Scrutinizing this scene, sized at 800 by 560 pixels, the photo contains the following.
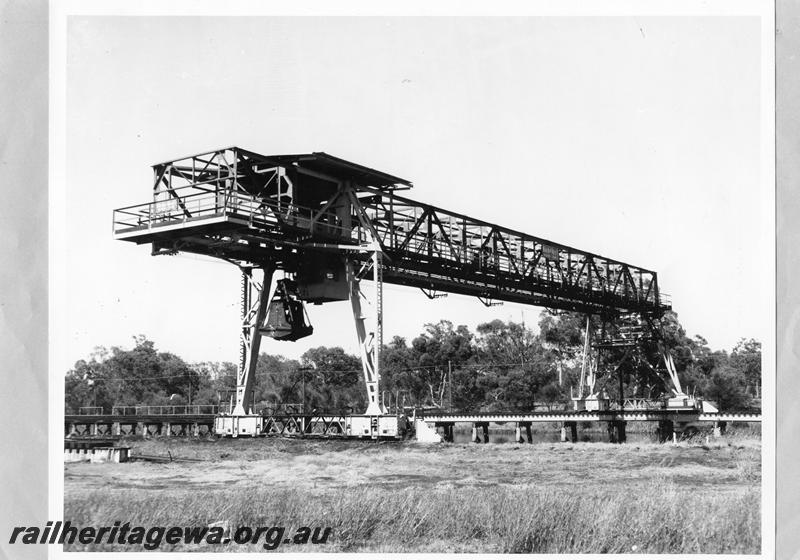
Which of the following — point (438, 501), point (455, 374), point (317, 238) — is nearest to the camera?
point (438, 501)

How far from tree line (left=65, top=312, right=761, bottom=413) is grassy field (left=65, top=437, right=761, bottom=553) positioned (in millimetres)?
43296

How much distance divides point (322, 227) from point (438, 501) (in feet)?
49.6

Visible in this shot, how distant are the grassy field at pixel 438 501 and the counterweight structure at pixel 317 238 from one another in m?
6.51

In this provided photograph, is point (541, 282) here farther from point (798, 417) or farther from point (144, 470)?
point (798, 417)

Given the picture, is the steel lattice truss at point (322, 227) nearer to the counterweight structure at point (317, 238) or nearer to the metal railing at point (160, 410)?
the counterweight structure at point (317, 238)

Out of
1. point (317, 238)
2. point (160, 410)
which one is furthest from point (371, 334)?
point (160, 410)

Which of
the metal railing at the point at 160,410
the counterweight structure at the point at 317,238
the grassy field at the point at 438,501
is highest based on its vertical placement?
the counterweight structure at the point at 317,238

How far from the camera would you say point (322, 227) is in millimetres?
28891

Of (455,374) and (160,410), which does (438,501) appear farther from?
(455,374)

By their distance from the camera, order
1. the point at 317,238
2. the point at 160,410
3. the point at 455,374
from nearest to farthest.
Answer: the point at 317,238 → the point at 160,410 → the point at 455,374

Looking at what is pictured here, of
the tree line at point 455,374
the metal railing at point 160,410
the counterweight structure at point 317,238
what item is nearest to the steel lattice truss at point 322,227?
the counterweight structure at point 317,238

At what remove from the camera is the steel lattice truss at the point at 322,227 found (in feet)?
82.1

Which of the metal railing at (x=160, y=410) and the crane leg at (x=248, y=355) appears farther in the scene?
the metal railing at (x=160, y=410)

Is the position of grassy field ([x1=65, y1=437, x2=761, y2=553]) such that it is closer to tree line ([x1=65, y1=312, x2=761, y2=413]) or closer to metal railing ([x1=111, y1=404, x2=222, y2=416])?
metal railing ([x1=111, y1=404, x2=222, y2=416])
